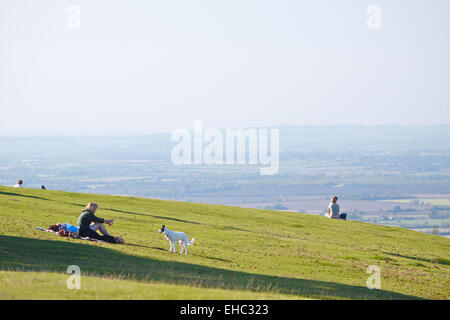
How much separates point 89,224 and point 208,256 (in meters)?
6.48

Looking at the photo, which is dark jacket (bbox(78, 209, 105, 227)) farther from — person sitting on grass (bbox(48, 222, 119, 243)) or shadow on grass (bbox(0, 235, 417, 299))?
shadow on grass (bbox(0, 235, 417, 299))

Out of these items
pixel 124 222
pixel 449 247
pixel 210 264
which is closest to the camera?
pixel 210 264

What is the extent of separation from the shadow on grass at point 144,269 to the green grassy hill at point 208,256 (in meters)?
0.05

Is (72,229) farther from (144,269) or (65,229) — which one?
(144,269)

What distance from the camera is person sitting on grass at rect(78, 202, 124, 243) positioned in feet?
107

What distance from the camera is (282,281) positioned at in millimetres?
29125

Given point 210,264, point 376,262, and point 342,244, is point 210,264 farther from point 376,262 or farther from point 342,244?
point 342,244

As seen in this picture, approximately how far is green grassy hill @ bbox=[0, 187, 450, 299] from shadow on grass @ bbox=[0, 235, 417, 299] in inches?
2.0

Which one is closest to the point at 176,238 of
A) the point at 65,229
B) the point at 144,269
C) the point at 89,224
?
the point at 89,224

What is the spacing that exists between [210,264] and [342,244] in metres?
20.2

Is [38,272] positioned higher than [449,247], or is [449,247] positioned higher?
[38,272]

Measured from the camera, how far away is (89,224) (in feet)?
109
